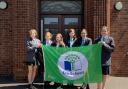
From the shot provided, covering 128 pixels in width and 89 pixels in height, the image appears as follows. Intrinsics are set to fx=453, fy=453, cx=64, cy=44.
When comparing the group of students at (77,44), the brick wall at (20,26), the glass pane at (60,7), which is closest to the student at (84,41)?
the group of students at (77,44)

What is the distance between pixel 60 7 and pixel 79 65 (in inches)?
140

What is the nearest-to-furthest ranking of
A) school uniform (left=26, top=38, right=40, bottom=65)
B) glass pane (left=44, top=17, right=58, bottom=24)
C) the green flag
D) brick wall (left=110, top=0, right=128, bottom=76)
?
the green flag < school uniform (left=26, top=38, right=40, bottom=65) < glass pane (left=44, top=17, right=58, bottom=24) < brick wall (left=110, top=0, right=128, bottom=76)

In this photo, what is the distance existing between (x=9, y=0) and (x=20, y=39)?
5.36 feet

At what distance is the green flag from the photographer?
12977 mm

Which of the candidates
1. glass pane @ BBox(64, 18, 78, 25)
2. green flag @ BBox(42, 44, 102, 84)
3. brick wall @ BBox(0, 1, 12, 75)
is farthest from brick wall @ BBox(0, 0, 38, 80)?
green flag @ BBox(42, 44, 102, 84)

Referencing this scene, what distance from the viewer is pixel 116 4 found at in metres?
16.1

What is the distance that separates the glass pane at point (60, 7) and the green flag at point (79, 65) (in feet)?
10.4

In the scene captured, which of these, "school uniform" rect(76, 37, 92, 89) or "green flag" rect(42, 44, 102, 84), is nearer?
"green flag" rect(42, 44, 102, 84)

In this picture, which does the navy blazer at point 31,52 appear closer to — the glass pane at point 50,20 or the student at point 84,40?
the student at point 84,40

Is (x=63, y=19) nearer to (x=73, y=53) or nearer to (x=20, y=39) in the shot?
(x=20, y=39)

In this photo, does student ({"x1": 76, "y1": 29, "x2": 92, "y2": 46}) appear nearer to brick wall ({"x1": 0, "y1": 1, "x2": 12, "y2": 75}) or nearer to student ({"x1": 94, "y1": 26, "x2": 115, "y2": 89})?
student ({"x1": 94, "y1": 26, "x2": 115, "y2": 89})

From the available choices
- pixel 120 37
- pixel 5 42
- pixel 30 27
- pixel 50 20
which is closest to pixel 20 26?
pixel 30 27

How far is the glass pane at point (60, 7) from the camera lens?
15961mm

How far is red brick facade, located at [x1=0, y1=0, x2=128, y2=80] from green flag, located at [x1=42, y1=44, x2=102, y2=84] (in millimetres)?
2211
